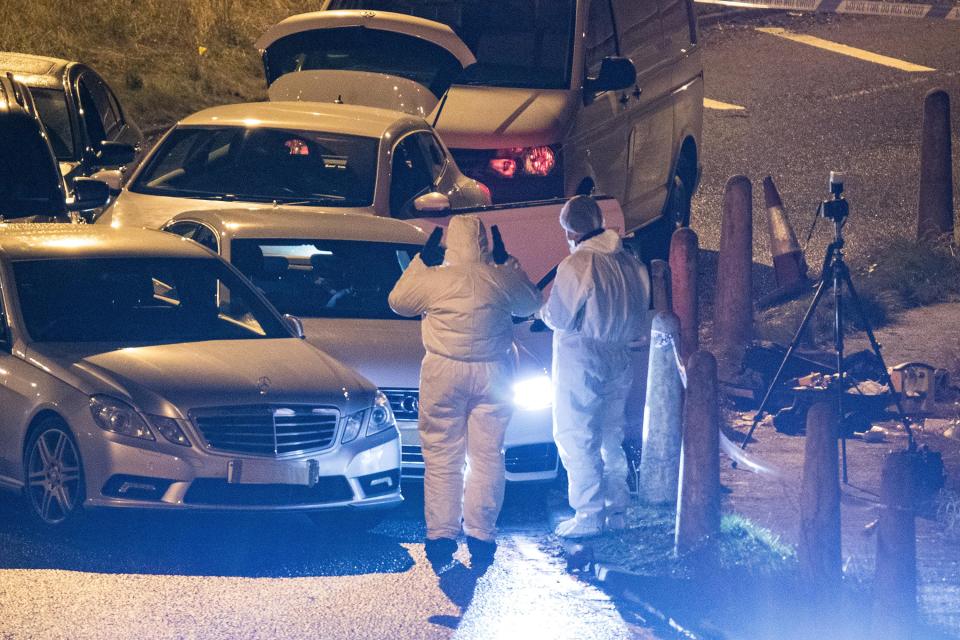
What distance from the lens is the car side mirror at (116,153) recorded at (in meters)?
15.3

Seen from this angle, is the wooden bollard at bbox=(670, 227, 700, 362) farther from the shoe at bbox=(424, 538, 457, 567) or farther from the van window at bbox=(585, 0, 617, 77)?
the van window at bbox=(585, 0, 617, 77)

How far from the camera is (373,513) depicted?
966cm

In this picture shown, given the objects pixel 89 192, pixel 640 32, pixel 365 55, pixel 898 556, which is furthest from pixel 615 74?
pixel 898 556

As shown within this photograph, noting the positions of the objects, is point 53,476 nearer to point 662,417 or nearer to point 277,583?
point 277,583

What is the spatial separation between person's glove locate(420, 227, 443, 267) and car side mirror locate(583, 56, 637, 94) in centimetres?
537

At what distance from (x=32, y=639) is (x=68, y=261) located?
10.3ft

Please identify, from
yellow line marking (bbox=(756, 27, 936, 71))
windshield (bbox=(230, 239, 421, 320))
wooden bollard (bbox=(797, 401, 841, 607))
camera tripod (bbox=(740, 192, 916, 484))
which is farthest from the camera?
yellow line marking (bbox=(756, 27, 936, 71))

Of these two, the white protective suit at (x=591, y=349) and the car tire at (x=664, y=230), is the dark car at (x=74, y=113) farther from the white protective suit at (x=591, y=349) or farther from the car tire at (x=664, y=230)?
the white protective suit at (x=591, y=349)

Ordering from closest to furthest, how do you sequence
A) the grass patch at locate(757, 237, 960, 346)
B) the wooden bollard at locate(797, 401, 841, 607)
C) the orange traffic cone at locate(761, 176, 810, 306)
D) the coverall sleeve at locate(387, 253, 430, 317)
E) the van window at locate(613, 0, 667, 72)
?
the wooden bollard at locate(797, 401, 841, 607) < the coverall sleeve at locate(387, 253, 430, 317) < the grass patch at locate(757, 237, 960, 346) < the orange traffic cone at locate(761, 176, 810, 306) < the van window at locate(613, 0, 667, 72)

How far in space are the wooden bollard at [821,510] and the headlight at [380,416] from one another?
2382mm

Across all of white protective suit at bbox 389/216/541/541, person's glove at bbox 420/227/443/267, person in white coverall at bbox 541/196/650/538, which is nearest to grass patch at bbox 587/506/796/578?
person in white coverall at bbox 541/196/650/538

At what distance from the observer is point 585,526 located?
9.33 metres

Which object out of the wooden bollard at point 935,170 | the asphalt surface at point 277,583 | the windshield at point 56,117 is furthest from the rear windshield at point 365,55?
the asphalt surface at point 277,583

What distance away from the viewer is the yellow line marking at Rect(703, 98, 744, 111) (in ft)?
77.7
